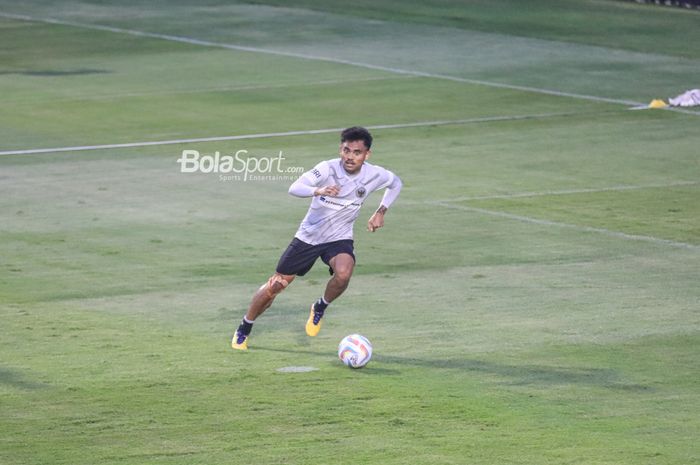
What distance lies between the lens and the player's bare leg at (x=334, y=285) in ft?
47.6

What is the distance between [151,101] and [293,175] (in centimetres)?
777

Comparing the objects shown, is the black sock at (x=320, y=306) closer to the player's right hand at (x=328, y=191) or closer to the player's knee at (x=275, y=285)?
the player's knee at (x=275, y=285)

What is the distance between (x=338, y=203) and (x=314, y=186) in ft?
1.23

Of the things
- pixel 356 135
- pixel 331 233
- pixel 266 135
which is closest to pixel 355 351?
pixel 331 233

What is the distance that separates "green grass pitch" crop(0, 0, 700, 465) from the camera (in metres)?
12.2

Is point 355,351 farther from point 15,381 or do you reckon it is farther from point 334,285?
point 15,381

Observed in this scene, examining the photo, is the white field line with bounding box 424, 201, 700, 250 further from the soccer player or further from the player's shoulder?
the player's shoulder

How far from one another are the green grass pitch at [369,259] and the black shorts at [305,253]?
0.74m

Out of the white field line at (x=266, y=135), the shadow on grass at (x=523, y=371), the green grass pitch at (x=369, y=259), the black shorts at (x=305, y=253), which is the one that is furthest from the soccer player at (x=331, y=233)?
the white field line at (x=266, y=135)

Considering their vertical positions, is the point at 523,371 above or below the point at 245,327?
above

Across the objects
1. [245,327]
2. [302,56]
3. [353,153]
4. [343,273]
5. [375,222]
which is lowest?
[302,56]

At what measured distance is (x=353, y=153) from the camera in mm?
14195

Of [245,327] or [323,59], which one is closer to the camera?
[245,327]

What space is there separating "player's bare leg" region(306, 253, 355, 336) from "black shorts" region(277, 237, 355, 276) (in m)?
0.08
